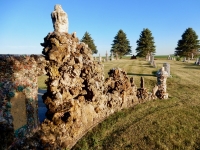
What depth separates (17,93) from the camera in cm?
602

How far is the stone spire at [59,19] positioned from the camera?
27.9 ft

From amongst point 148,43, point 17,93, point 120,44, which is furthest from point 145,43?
point 17,93

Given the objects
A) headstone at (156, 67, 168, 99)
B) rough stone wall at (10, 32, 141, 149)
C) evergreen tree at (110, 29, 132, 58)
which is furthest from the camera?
evergreen tree at (110, 29, 132, 58)

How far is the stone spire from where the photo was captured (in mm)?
8492

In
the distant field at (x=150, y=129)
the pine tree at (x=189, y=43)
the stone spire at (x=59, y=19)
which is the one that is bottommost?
the distant field at (x=150, y=129)

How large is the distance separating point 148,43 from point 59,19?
4672 centimetres

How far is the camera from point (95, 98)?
923 centimetres

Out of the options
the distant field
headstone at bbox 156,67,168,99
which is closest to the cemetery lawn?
the distant field

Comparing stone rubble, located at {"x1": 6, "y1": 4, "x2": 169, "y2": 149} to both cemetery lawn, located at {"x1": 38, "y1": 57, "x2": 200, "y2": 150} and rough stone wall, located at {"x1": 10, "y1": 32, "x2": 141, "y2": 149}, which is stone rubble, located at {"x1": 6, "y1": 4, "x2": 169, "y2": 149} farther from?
cemetery lawn, located at {"x1": 38, "y1": 57, "x2": 200, "y2": 150}

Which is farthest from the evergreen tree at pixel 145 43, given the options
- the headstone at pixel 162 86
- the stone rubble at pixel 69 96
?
the stone rubble at pixel 69 96

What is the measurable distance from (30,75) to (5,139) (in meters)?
2.45

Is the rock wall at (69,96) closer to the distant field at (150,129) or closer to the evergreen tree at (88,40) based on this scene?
the distant field at (150,129)

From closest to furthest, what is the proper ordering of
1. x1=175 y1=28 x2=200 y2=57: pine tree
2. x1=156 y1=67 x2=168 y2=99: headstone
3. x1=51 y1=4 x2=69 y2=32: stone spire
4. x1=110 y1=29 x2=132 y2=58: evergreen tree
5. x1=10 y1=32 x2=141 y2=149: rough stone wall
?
1. x1=10 y1=32 x2=141 y2=149: rough stone wall
2. x1=51 y1=4 x2=69 y2=32: stone spire
3. x1=156 y1=67 x2=168 y2=99: headstone
4. x1=175 y1=28 x2=200 y2=57: pine tree
5. x1=110 y1=29 x2=132 y2=58: evergreen tree

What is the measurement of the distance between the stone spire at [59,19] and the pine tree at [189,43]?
50.7 meters
